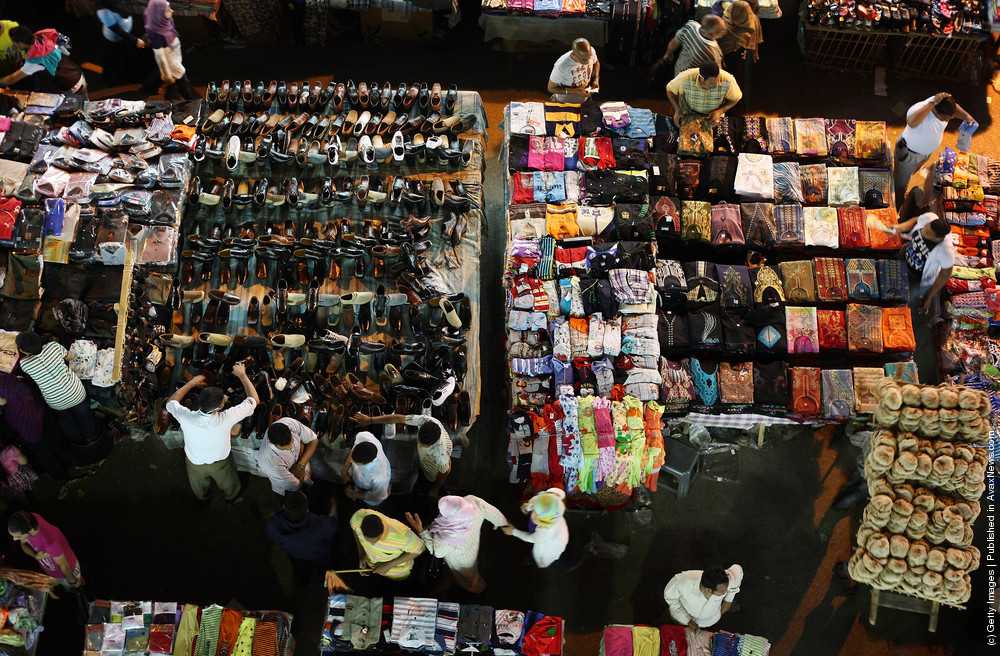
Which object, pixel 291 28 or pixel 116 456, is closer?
pixel 116 456

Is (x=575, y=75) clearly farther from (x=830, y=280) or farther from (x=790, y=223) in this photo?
(x=830, y=280)

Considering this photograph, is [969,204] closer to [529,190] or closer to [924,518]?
[924,518]

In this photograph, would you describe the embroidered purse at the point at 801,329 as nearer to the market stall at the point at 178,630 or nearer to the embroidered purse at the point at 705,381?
the embroidered purse at the point at 705,381

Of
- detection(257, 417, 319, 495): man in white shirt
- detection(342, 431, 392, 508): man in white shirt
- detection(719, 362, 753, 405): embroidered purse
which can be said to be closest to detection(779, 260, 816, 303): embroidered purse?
detection(719, 362, 753, 405): embroidered purse

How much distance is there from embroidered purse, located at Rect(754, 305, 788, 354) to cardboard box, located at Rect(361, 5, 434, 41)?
5745mm

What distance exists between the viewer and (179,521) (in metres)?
8.98

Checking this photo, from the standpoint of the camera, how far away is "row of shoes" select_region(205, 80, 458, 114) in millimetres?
10008

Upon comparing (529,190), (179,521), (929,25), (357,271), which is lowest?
(179,521)

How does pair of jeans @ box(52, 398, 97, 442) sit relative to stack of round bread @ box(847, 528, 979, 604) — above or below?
above

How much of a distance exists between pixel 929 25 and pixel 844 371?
5.09 m

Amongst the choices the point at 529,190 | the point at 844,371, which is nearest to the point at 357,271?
the point at 529,190

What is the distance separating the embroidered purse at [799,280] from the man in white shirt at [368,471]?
4542 mm

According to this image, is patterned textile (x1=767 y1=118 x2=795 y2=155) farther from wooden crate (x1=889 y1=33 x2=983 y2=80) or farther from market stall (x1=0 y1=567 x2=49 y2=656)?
market stall (x1=0 y1=567 x2=49 y2=656)

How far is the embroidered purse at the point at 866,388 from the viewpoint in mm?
8914
